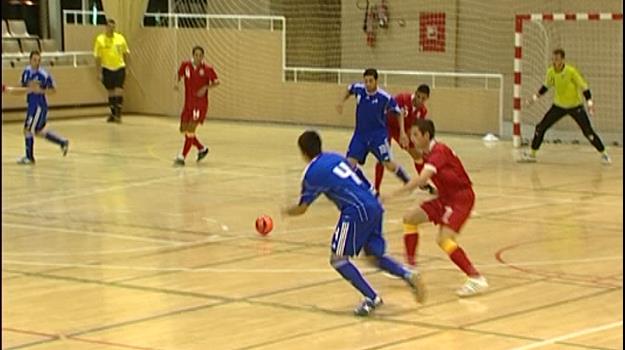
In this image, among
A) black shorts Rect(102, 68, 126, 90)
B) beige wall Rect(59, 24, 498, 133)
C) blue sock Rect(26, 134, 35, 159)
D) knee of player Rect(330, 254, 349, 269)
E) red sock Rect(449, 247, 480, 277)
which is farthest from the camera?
black shorts Rect(102, 68, 126, 90)

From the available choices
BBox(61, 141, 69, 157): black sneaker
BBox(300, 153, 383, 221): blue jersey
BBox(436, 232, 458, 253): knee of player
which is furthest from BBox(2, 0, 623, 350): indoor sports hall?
BBox(300, 153, 383, 221): blue jersey

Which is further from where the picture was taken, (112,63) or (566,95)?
(112,63)

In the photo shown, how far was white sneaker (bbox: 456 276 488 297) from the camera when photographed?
971 centimetres

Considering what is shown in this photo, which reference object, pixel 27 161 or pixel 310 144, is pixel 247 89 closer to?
pixel 27 161

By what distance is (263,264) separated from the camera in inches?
444

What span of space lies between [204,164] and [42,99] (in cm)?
282

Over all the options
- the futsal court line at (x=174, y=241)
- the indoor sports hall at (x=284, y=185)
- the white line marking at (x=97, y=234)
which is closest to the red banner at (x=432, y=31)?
the indoor sports hall at (x=284, y=185)

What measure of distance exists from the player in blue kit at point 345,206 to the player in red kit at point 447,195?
2.64 feet

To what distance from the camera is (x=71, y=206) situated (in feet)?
50.8

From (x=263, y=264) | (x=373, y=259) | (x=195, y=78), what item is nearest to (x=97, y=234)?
(x=263, y=264)

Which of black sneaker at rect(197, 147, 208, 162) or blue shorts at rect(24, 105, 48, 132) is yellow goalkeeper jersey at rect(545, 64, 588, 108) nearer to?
black sneaker at rect(197, 147, 208, 162)

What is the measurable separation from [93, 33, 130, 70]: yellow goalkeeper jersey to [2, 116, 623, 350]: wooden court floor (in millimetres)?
7695

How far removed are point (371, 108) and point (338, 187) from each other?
6436 millimetres

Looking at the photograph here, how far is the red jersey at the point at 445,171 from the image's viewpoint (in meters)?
9.39
